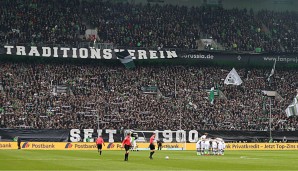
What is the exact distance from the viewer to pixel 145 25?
312 feet

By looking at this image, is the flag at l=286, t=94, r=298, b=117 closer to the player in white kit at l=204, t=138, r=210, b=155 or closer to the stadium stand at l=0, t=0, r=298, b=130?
the stadium stand at l=0, t=0, r=298, b=130

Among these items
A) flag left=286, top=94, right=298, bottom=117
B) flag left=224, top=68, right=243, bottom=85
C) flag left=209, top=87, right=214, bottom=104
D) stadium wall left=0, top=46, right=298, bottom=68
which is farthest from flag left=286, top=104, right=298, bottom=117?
flag left=209, top=87, right=214, bottom=104

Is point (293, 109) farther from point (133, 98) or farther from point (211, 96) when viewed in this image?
point (133, 98)

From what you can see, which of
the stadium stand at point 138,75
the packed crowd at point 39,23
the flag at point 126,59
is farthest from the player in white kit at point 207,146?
the packed crowd at point 39,23

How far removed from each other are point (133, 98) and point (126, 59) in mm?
6777

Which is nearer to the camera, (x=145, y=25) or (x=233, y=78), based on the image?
(x=233, y=78)

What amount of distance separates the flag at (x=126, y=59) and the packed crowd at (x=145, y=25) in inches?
91.3

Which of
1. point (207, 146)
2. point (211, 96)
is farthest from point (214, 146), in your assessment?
point (211, 96)

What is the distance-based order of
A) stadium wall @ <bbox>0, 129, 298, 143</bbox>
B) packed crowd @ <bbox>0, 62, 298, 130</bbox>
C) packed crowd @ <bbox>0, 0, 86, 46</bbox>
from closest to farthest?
stadium wall @ <bbox>0, 129, 298, 143</bbox>, packed crowd @ <bbox>0, 62, 298, 130</bbox>, packed crowd @ <bbox>0, 0, 86, 46</bbox>

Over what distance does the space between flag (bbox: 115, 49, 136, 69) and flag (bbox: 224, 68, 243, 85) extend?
41.3ft

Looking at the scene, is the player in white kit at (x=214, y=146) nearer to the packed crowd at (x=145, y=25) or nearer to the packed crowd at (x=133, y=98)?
the packed crowd at (x=133, y=98)

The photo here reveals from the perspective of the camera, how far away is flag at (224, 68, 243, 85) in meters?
92.4

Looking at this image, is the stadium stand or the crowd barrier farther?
the stadium stand

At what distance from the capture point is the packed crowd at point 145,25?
89062 millimetres
